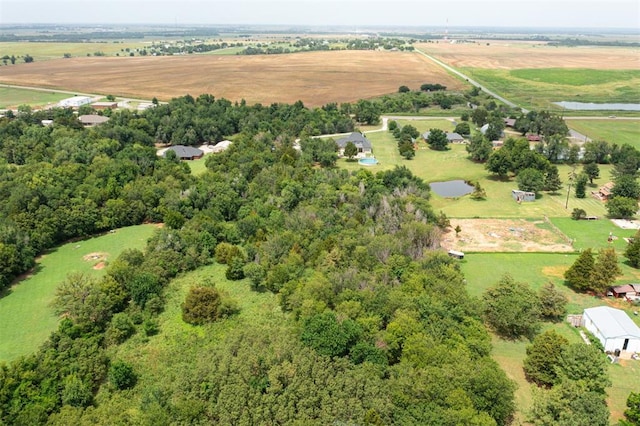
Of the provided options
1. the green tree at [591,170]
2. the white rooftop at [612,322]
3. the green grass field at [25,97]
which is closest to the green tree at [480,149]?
the green tree at [591,170]

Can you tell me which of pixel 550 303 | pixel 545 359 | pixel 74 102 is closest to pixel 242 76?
pixel 74 102

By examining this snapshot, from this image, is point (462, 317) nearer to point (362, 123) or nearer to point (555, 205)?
point (555, 205)

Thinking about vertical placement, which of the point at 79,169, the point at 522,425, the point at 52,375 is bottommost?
the point at 522,425

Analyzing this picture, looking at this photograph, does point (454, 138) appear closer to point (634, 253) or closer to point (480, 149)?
point (480, 149)

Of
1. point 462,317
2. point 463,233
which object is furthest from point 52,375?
point 463,233

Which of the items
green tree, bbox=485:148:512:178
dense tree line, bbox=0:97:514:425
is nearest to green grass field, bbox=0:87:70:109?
dense tree line, bbox=0:97:514:425
